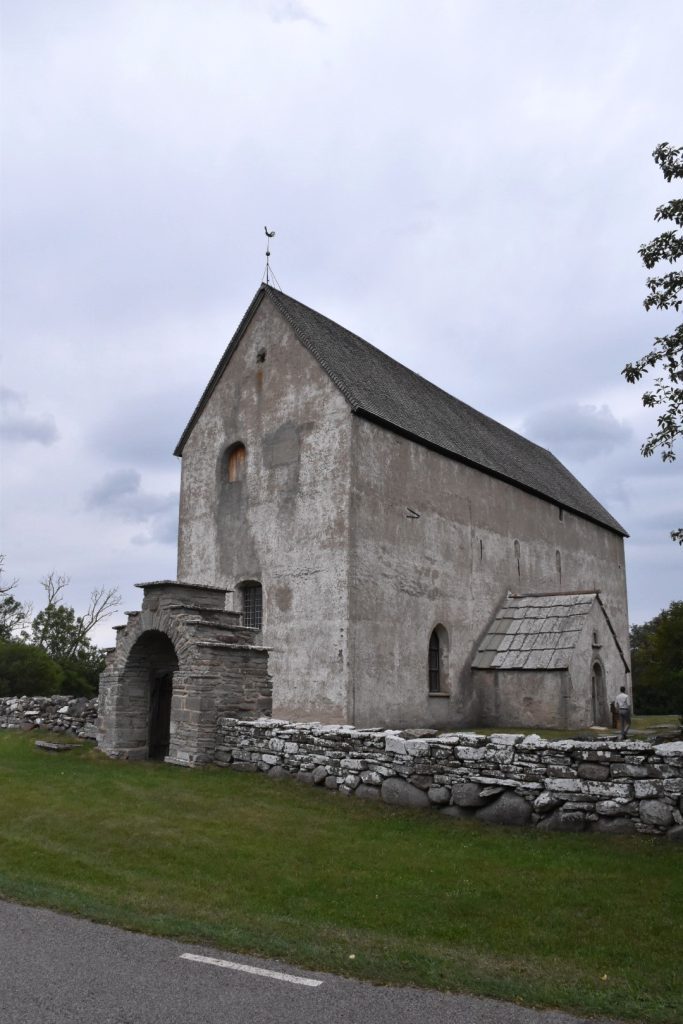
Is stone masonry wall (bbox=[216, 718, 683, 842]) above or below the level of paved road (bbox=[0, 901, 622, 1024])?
above

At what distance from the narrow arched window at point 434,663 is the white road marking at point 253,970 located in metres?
18.5

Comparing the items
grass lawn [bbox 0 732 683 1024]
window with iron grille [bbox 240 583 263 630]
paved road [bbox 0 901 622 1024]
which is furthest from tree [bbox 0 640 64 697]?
paved road [bbox 0 901 622 1024]

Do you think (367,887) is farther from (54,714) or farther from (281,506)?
(281,506)

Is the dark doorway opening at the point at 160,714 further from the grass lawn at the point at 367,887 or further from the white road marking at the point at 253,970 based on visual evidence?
the white road marking at the point at 253,970

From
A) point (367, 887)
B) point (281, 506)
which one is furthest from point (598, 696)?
point (367, 887)

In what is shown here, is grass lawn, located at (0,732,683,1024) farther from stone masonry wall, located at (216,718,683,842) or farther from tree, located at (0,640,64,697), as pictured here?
tree, located at (0,640,64,697)

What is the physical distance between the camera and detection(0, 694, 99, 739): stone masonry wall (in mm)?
20078

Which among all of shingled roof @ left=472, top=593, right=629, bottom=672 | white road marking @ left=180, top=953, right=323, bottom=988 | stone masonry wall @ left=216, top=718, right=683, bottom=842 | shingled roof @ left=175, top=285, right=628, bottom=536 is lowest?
white road marking @ left=180, top=953, right=323, bottom=988

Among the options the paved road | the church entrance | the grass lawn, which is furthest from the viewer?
the church entrance

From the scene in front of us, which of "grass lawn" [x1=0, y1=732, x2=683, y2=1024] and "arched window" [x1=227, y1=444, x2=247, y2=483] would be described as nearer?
"grass lawn" [x1=0, y1=732, x2=683, y2=1024]

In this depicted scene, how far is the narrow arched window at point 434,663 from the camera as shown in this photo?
2483 centimetres

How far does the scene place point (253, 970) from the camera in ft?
20.8

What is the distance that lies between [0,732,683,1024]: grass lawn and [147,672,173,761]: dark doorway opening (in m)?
4.72

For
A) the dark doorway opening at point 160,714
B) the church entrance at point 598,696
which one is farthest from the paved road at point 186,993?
the church entrance at point 598,696
